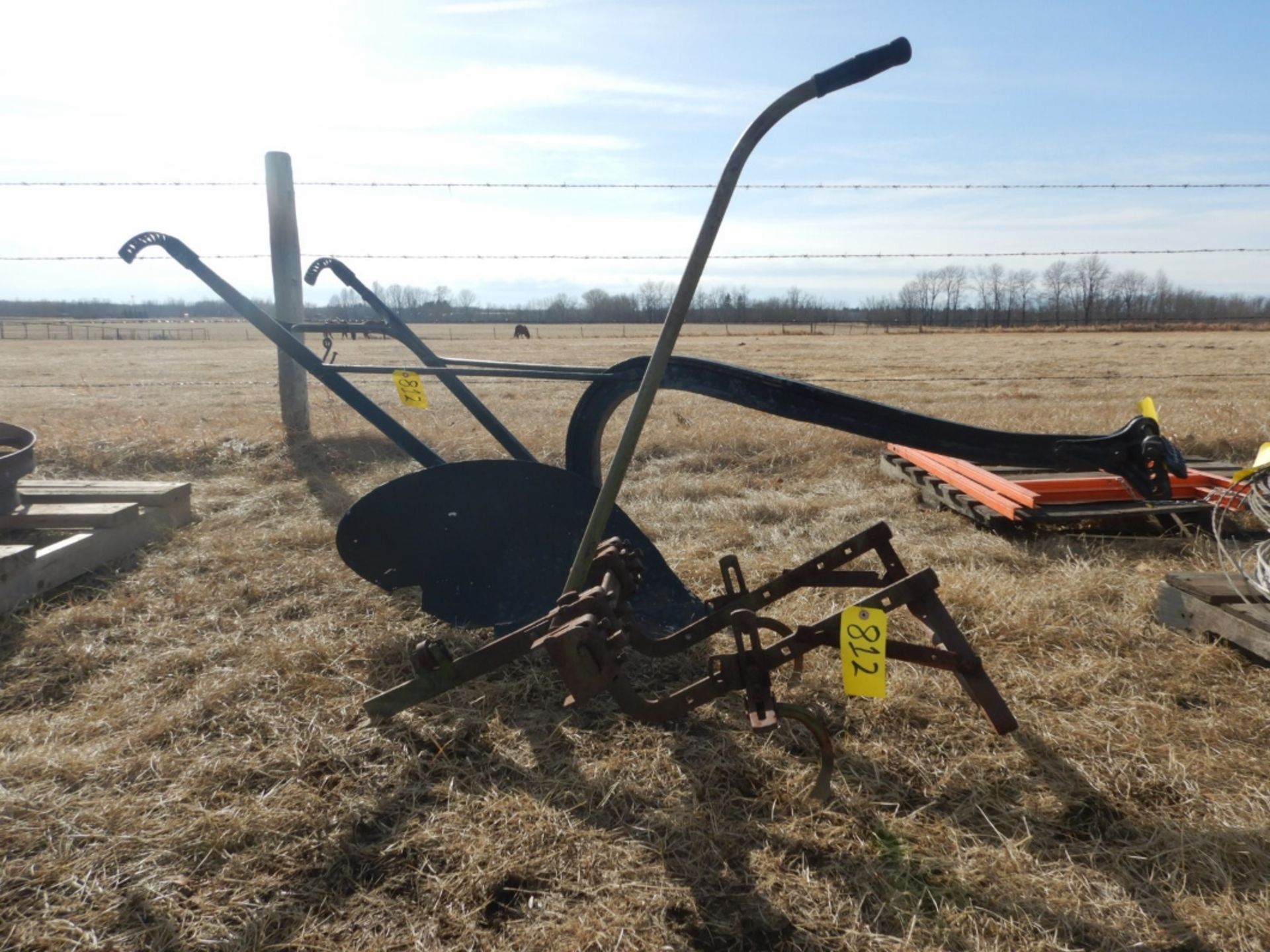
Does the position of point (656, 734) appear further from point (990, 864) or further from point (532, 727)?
point (990, 864)

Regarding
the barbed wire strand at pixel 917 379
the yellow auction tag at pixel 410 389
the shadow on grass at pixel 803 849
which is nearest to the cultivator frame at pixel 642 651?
the shadow on grass at pixel 803 849

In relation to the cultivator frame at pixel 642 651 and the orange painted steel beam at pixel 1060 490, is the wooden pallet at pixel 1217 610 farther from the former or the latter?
the cultivator frame at pixel 642 651

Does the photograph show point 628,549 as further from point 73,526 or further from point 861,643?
point 73,526

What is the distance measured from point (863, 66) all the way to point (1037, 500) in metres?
3.06

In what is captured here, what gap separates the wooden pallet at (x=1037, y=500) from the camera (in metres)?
4.48

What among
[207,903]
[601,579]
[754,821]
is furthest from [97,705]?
[754,821]

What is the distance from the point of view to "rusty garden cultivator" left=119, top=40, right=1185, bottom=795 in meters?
2.25

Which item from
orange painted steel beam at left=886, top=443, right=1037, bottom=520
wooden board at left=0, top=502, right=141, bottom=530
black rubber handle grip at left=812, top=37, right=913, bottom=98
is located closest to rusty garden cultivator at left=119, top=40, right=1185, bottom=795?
black rubber handle grip at left=812, top=37, right=913, bottom=98

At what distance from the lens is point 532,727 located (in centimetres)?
279

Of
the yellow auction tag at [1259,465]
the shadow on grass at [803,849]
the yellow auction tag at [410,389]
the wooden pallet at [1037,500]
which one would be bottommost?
the shadow on grass at [803,849]

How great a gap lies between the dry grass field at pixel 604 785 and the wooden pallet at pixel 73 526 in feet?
0.44

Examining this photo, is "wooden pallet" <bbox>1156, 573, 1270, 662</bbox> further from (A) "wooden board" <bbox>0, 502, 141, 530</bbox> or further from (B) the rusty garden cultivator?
(A) "wooden board" <bbox>0, 502, 141, 530</bbox>

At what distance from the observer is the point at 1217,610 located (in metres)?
3.18

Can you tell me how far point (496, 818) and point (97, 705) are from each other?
1.55m
